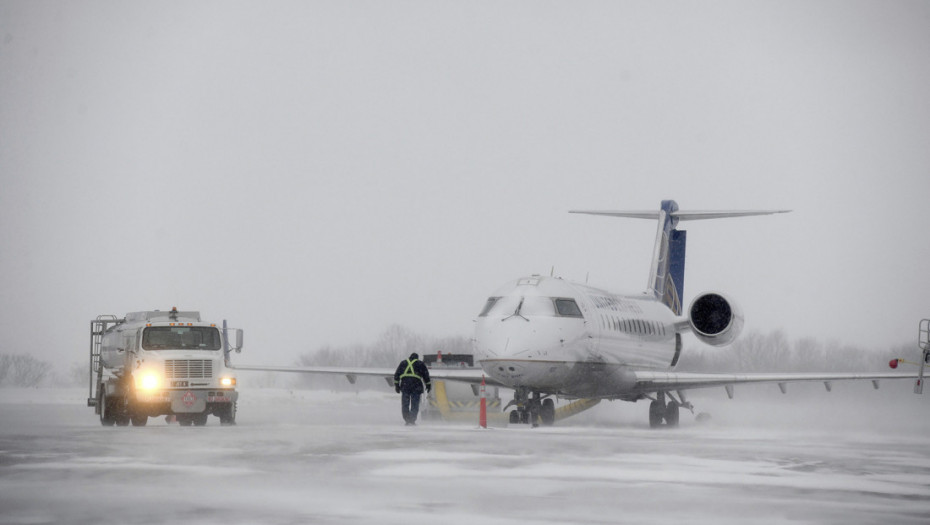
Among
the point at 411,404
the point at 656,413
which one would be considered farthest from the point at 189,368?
the point at 656,413

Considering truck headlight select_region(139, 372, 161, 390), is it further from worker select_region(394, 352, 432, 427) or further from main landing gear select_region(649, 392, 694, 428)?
main landing gear select_region(649, 392, 694, 428)

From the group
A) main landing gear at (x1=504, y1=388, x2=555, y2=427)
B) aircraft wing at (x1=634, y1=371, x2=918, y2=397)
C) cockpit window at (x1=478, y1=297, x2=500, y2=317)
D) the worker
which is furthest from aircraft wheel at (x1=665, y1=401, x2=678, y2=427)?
the worker

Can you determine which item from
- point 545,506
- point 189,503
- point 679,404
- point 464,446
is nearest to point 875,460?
point 464,446

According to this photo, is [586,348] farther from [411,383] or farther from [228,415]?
[228,415]

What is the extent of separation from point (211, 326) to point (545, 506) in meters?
17.1

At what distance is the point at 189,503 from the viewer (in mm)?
10023

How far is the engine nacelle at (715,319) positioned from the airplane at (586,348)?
25 mm

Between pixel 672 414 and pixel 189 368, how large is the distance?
12.3 m

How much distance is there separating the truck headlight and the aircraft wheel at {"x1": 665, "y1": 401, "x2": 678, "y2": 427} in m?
12.8

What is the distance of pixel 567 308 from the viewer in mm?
25312

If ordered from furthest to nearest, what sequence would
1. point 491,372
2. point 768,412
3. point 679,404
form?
point 768,412, point 679,404, point 491,372

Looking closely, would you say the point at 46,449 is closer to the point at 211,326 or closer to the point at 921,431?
the point at 211,326

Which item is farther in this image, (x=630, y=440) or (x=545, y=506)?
(x=630, y=440)

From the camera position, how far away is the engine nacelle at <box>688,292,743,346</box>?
28703 millimetres
